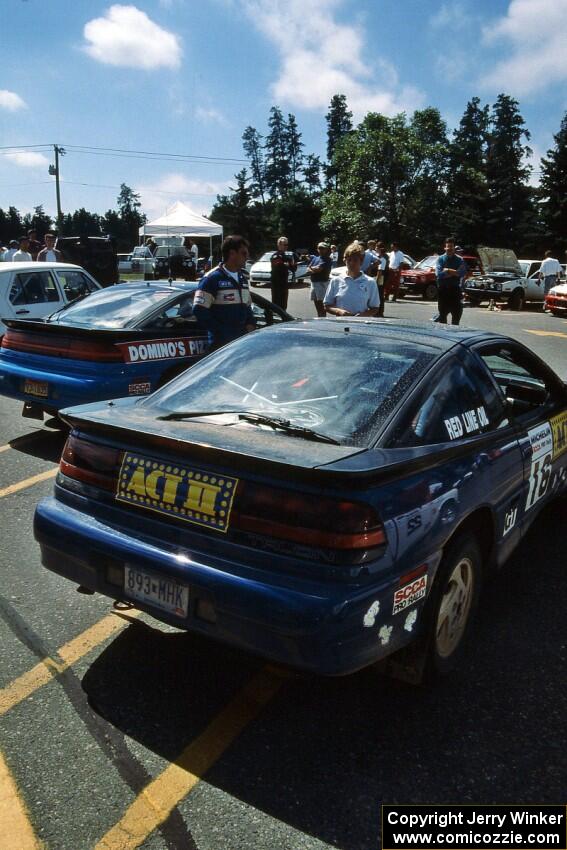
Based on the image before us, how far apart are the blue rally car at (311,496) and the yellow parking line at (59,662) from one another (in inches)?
15.5

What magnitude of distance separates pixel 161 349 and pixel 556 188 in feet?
138

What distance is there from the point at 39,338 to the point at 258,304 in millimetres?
2405

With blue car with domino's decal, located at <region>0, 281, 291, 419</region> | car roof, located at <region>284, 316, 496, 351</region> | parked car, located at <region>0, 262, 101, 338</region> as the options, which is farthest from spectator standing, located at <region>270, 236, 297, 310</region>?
car roof, located at <region>284, 316, 496, 351</region>

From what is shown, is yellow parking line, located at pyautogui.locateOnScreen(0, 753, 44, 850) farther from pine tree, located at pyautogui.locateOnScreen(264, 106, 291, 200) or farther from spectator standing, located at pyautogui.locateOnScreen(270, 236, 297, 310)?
pine tree, located at pyautogui.locateOnScreen(264, 106, 291, 200)

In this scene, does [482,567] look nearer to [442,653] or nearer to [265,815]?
[442,653]

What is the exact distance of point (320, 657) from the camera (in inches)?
86.8

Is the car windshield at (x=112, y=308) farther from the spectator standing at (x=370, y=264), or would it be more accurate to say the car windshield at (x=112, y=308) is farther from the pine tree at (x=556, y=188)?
the pine tree at (x=556, y=188)

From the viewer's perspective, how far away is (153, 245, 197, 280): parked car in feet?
80.8

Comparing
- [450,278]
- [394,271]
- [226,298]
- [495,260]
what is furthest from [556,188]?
[226,298]

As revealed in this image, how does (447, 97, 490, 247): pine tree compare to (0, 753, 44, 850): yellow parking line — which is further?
(447, 97, 490, 247): pine tree

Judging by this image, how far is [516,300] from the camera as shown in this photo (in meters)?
23.8

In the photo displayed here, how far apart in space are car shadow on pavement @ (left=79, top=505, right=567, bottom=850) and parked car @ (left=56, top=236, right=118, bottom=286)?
673 inches

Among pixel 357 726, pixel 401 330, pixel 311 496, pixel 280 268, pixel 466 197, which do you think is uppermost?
pixel 466 197

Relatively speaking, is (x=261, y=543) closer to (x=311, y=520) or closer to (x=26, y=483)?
(x=311, y=520)
